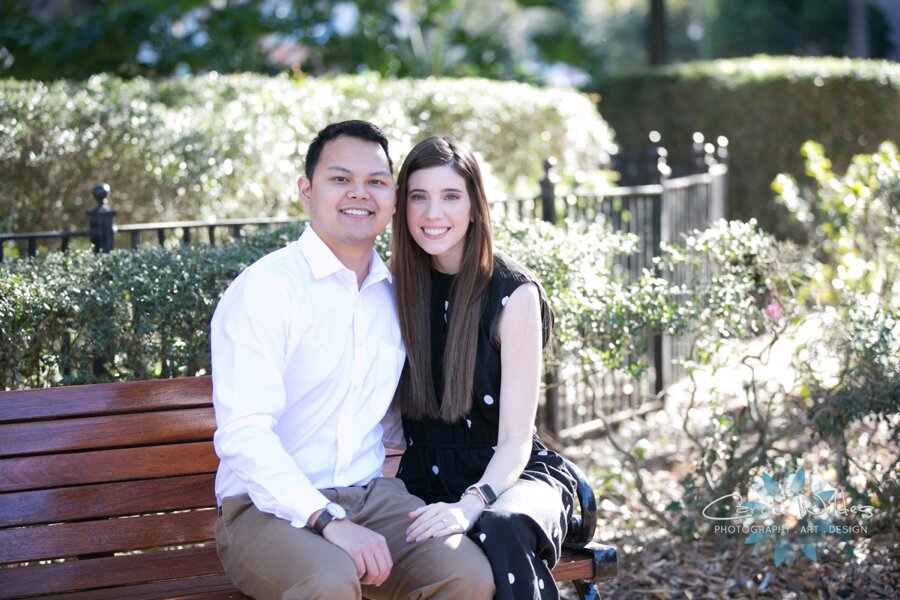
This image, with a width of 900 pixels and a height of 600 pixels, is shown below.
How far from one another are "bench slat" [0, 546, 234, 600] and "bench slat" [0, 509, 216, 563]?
0.04 metres

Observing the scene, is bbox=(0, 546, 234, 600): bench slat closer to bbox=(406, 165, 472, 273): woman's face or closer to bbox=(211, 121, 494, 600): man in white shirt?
bbox=(211, 121, 494, 600): man in white shirt

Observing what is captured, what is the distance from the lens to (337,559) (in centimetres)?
277

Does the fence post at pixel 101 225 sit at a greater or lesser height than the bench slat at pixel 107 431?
greater

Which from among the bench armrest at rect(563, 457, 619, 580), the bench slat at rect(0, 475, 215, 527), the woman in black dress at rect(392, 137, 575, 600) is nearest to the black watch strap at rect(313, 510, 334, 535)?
the woman in black dress at rect(392, 137, 575, 600)

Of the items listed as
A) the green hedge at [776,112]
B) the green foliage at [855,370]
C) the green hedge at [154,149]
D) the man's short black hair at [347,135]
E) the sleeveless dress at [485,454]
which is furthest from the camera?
the green hedge at [776,112]

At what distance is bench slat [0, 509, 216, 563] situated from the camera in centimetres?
318

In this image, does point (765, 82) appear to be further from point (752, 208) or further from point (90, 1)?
point (90, 1)

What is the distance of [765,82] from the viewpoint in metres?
12.0

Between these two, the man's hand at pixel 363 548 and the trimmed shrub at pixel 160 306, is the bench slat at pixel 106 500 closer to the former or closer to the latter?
the trimmed shrub at pixel 160 306

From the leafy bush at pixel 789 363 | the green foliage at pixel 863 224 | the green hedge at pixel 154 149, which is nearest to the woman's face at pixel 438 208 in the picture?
the leafy bush at pixel 789 363

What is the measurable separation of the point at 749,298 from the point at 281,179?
3463 millimetres

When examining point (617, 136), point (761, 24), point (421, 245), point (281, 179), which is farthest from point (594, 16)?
point (421, 245)

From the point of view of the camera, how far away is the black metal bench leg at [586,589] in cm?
324

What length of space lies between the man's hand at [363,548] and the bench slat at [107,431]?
75cm
